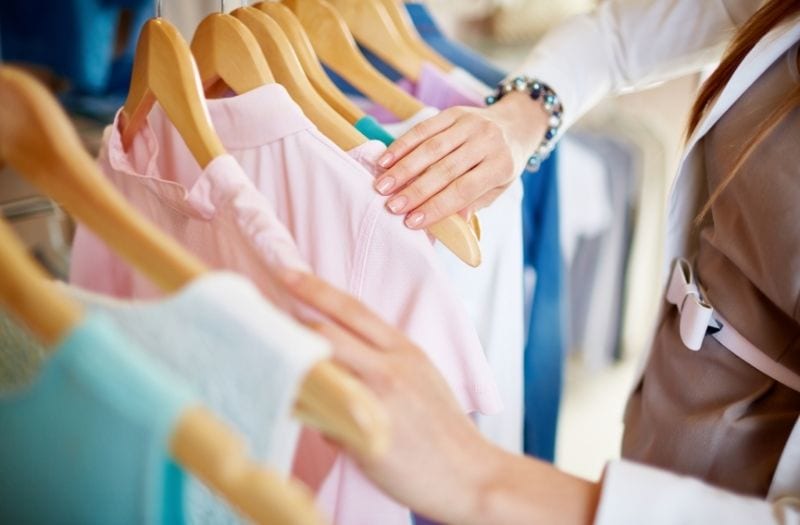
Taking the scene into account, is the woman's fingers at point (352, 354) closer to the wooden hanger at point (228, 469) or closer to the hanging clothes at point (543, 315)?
the wooden hanger at point (228, 469)

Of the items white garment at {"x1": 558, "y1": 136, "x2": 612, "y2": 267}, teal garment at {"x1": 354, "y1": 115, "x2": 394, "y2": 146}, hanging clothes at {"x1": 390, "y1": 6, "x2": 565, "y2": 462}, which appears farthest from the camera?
white garment at {"x1": 558, "y1": 136, "x2": 612, "y2": 267}

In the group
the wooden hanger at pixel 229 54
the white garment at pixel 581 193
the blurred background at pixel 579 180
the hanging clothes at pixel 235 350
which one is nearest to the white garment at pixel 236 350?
the hanging clothes at pixel 235 350

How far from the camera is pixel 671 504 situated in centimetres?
47

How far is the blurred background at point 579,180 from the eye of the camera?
117 cm

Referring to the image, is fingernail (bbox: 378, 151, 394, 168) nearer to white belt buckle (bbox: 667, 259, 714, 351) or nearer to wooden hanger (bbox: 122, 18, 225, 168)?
wooden hanger (bbox: 122, 18, 225, 168)

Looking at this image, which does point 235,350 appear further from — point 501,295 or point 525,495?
point 501,295

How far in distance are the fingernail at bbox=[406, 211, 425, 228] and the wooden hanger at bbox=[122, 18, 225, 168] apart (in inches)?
5.9

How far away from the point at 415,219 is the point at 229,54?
8.7 inches

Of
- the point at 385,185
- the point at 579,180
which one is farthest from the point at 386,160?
the point at 579,180

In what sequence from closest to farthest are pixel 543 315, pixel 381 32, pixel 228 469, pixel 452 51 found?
pixel 228 469 → pixel 381 32 → pixel 543 315 → pixel 452 51

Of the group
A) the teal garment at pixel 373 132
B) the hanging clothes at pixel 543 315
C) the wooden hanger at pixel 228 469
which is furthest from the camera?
the hanging clothes at pixel 543 315

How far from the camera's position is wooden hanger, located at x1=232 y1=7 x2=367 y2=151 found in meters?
0.63

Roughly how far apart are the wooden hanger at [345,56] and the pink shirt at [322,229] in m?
0.17

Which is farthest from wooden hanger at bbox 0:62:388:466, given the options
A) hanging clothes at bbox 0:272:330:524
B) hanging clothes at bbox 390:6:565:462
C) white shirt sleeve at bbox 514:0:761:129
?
hanging clothes at bbox 390:6:565:462
